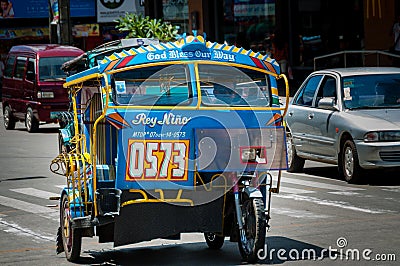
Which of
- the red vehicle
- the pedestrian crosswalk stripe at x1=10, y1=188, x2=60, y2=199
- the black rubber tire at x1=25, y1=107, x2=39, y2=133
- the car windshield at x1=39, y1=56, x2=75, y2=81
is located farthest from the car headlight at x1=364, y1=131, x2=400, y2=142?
the black rubber tire at x1=25, y1=107, x2=39, y2=133

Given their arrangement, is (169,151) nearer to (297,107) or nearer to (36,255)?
(36,255)

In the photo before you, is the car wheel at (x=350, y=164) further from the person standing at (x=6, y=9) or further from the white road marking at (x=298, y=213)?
the person standing at (x=6, y=9)

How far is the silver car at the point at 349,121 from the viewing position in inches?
547

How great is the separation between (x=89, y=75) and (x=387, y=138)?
618 centimetres

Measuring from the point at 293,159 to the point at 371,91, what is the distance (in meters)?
2.06

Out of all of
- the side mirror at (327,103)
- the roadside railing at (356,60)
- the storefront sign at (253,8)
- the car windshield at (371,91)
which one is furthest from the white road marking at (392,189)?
the storefront sign at (253,8)

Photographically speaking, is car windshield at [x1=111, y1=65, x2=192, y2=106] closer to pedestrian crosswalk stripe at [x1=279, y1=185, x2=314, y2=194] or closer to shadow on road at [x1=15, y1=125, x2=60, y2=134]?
pedestrian crosswalk stripe at [x1=279, y1=185, x2=314, y2=194]

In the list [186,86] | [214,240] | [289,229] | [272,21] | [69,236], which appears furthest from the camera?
[272,21]

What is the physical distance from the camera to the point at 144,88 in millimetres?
8953

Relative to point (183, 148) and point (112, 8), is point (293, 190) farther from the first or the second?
point (112, 8)

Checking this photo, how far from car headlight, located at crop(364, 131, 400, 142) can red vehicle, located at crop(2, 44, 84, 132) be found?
10858mm

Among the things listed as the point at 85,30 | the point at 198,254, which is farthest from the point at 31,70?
the point at 85,30

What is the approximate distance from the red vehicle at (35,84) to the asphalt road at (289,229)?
7.91 meters

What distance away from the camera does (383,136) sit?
13898mm
